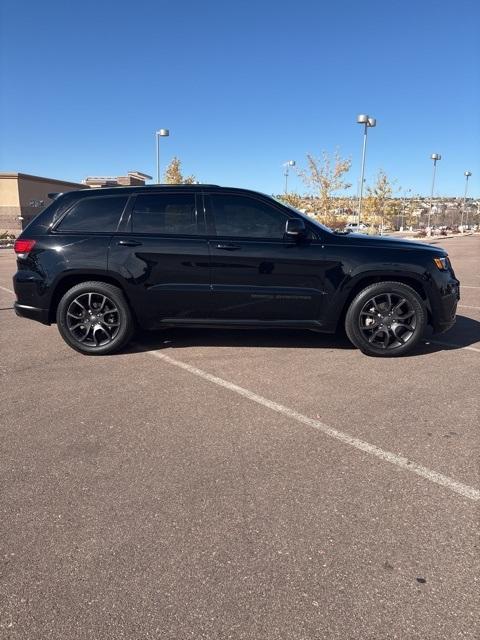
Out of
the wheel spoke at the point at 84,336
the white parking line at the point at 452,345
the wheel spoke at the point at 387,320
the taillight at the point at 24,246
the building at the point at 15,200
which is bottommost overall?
the white parking line at the point at 452,345

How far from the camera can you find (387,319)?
507 cm

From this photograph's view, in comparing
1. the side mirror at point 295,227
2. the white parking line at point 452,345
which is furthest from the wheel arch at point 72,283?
the white parking line at point 452,345

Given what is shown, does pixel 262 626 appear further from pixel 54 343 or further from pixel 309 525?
pixel 54 343

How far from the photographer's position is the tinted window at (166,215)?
5.07 m

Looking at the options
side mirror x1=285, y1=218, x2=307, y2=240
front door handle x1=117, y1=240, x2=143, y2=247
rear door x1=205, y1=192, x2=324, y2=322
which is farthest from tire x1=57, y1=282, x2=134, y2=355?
side mirror x1=285, y1=218, x2=307, y2=240

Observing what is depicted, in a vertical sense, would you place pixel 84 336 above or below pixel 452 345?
above

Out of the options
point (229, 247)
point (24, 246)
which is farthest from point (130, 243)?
point (24, 246)

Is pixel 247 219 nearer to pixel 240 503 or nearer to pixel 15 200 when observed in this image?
pixel 240 503

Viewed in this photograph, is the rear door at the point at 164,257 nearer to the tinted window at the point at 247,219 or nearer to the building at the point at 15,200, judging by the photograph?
the tinted window at the point at 247,219

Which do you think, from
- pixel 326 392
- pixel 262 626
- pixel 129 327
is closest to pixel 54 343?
pixel 129 327

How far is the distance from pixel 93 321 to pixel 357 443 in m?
3.21

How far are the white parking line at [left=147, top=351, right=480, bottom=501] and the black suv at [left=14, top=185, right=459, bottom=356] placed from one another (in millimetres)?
1012

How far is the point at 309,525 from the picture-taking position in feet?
7.72

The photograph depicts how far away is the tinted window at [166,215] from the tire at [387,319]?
6.42 ft
